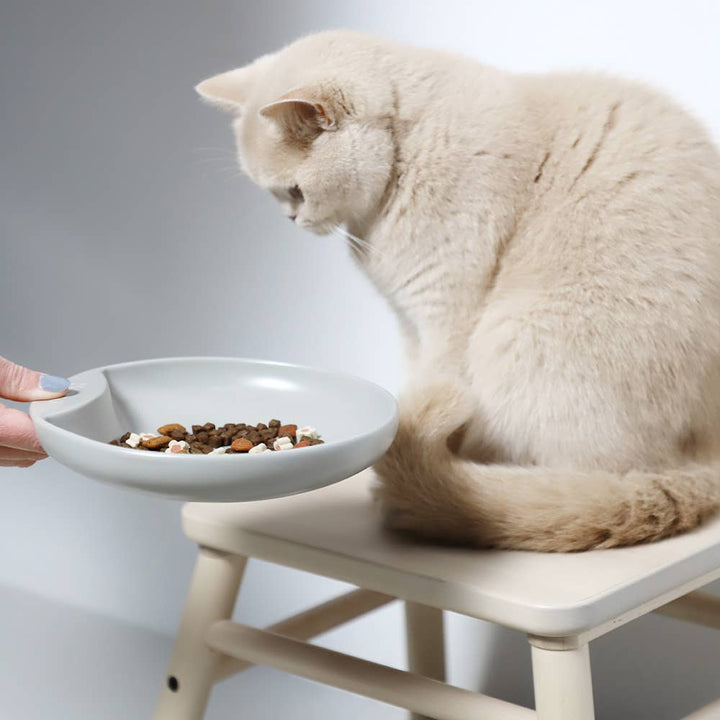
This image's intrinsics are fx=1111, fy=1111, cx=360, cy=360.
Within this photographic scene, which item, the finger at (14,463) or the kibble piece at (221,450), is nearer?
the kibble piece at (221,450)

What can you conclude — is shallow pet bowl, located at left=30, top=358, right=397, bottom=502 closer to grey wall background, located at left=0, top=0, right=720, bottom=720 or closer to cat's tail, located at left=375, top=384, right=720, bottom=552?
cat's tail, located at left=375, top=384, right=720, bottom=552

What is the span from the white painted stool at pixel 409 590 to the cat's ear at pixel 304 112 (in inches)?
13.3

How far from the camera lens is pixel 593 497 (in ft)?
2.90

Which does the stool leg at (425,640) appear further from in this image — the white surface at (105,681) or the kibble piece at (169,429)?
the kibble piece at (169,429)

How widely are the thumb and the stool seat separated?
188 mm

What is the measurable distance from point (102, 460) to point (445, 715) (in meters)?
0.36

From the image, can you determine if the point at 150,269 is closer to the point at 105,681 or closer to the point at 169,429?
the point at 105,681

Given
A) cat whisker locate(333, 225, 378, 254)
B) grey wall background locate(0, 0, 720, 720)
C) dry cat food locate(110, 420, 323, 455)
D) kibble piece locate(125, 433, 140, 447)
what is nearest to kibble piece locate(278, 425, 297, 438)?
dry cat food locate(110, 420, 323, 455)

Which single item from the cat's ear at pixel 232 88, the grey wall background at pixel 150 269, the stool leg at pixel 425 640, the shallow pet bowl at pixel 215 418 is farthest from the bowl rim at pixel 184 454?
the grey wall background at pixel 150 269

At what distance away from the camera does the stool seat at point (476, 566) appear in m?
0.80

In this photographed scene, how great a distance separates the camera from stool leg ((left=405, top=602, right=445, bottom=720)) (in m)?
A: 1.33

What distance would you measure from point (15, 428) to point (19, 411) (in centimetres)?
2

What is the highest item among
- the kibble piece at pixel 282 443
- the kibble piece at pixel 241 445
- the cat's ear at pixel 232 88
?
the cat's ear at pixel 232 88

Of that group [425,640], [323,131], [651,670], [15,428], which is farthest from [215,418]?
[651,670]
